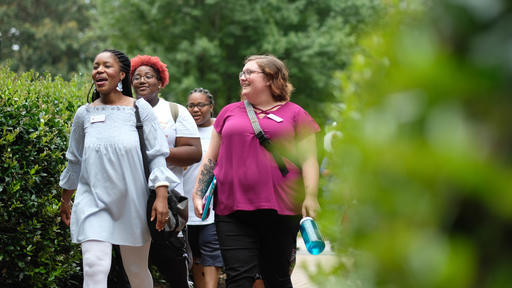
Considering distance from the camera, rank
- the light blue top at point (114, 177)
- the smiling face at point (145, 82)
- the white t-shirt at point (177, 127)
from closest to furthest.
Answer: the light blue top at point (114, 177) < the white t-shirt at point (177, 127) < the smiling face at point (145, 82)

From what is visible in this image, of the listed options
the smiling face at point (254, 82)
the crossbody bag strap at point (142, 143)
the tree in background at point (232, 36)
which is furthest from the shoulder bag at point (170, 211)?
the tree in background at point (232, 36)

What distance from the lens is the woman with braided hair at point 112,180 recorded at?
174 inches

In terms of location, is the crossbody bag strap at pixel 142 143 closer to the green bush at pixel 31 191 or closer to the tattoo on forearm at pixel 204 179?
the tattoo on forearm at pixel 204 179

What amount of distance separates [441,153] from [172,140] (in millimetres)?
5074

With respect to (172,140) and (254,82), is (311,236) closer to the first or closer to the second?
(254,82)

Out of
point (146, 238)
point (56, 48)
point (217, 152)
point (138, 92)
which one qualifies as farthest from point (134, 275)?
point (56, 48)

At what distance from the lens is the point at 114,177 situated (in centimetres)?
448

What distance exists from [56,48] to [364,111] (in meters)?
37.7

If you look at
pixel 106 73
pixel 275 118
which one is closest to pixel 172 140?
pixel 106 73

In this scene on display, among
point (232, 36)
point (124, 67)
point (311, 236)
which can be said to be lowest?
point (311, 236)

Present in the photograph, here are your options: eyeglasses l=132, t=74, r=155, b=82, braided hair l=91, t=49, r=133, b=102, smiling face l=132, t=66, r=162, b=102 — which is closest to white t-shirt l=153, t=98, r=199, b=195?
smiling face l=132, t=66, r=162, b=102

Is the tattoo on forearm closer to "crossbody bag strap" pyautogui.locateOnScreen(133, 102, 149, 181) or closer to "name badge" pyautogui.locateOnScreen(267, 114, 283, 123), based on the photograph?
"crossbody bag strap" pyautogui.locateOnScreen(133, 102, 149, 181)

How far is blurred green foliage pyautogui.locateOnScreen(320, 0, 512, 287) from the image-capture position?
2.55ft

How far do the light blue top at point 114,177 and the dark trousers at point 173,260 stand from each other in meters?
0.82
